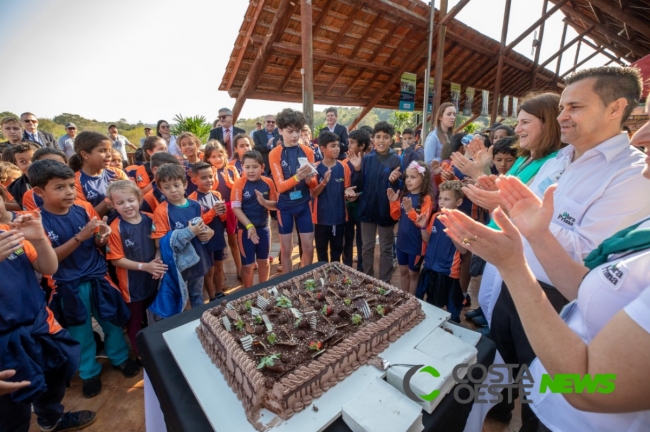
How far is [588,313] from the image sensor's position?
87 cm

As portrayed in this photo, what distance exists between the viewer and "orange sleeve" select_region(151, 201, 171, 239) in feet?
8.55

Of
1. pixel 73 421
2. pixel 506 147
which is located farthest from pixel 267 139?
pixel 73 421

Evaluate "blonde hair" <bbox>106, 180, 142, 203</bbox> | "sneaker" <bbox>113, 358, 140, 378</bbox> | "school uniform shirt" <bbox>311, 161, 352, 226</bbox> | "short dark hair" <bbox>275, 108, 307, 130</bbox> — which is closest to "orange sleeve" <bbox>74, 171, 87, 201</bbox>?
"blonde hair" <bbox>106, 180, 142, 203</bbox>

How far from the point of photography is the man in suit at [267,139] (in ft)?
20.5

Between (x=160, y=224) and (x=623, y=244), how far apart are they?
3021 mm

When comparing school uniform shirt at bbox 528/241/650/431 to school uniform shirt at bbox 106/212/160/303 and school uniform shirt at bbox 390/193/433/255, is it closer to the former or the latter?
school uniform shirt at bbox 390/193/433/255

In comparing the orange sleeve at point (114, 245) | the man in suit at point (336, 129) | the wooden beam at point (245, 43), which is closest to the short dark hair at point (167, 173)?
the orange sleeve at point (114, 245)

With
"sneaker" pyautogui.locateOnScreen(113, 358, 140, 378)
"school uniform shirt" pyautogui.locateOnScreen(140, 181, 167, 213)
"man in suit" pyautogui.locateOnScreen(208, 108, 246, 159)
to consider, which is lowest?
"sneaker" pyautogui.locateOnScreen(113, 358, 140, 378)

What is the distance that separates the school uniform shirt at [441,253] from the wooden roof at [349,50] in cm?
640

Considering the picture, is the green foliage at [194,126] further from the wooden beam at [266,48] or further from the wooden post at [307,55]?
the wooden post at [307,55]

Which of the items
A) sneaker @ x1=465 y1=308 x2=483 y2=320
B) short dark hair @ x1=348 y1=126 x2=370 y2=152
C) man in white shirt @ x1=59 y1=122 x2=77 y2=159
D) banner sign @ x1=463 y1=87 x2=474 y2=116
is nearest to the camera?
sneaker @ x1=465 y1=308 x2=483 y2=320

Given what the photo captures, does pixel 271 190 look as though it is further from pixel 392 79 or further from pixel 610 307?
pixel 392 79

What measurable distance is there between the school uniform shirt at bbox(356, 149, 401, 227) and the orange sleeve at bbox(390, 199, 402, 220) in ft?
0.42

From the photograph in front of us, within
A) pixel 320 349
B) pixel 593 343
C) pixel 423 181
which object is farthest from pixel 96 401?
pixel 423 181
